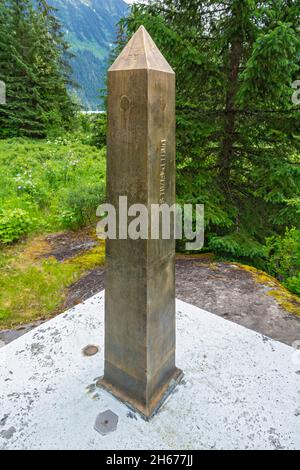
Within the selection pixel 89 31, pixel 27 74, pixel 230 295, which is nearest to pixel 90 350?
pixel 230 295

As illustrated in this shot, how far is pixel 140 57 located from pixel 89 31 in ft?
500

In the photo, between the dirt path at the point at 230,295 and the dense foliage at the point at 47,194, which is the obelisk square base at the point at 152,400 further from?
the dense foliage at the point at 47,194

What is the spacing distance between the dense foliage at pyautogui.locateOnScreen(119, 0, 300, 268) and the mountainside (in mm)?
101717

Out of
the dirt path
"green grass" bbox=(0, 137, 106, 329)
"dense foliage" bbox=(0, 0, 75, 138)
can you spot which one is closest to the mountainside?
"dense foliage" bbox=(0, 0, 75, 138)

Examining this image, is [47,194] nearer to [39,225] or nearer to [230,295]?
[39,225]

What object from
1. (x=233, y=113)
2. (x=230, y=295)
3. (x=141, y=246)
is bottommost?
(x=230, y=295)

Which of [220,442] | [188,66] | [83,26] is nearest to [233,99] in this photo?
[188,66]

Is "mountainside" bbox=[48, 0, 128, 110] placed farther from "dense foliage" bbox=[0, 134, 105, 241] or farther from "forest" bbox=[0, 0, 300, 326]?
"forest" bbox=[0, 0, 300, 326]

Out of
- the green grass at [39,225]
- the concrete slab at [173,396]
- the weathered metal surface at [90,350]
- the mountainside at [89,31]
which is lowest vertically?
the concrete slab at [173,396]

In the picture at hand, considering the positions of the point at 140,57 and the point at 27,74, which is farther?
the point at 27,74

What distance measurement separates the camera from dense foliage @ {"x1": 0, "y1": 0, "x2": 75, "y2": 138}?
15586mm

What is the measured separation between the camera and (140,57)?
144 cm

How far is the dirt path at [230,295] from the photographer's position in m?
3.12

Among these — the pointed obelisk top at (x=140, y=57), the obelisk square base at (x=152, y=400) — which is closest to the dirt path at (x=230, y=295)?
the obelisk square base at (x=152, y=400)
